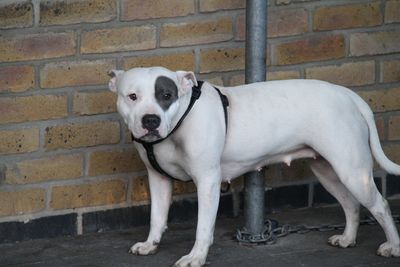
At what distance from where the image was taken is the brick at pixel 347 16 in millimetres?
6980

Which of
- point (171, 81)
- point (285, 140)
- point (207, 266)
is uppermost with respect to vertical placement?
point (171, 81)

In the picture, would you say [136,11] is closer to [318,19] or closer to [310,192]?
[318,19]

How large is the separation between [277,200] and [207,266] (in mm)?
1327

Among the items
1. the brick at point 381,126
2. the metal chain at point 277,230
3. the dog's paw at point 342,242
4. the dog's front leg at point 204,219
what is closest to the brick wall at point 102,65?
the brick at point 381,126

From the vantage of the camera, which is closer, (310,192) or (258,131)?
(258,131)

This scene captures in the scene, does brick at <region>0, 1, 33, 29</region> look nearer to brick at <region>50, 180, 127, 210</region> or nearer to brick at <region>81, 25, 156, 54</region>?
brick at <region>81, 25, 156, 54</region>

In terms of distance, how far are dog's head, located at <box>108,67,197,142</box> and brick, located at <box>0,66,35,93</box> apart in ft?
3.05

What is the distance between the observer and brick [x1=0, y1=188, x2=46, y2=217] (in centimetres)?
636

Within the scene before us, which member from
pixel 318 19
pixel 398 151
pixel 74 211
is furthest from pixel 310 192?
pixel 74 211

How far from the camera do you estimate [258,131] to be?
5.87m

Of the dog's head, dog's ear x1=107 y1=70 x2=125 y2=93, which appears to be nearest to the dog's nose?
the dog's head

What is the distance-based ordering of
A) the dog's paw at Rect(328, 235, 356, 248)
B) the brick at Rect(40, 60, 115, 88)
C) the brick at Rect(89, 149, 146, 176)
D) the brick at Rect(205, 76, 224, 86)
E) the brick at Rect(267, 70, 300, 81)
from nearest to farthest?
1. the dog's paw at Rect(328, 235, 356, 248)
2. the brick at Rect(40, 60, 115, 88)
3. the brick at Rect(89, 149, 146, 176)
4. the brick at Rect(205, 76, 224, 86)
5. the brick at Rect(267, 70, 300, 81)

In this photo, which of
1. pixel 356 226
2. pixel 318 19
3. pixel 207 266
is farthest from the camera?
pixel 318 19

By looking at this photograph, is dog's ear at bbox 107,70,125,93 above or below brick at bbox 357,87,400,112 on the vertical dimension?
above
